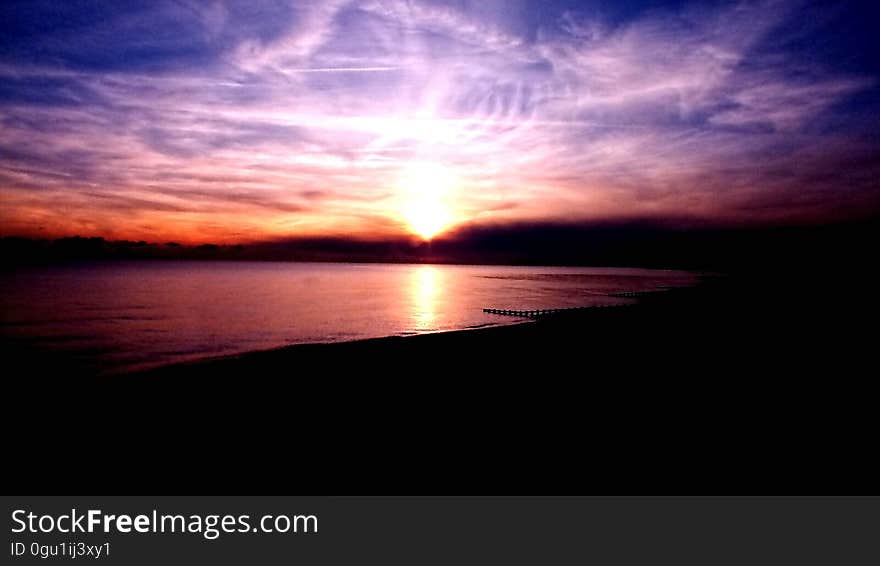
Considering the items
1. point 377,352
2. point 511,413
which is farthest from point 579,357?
point 377,352

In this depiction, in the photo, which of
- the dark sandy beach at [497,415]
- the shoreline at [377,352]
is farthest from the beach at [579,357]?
the dark sandy beach at [497,415]

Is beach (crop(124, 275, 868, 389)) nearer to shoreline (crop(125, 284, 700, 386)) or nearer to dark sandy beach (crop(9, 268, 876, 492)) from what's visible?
shoreline (crop(125, 284, 700, 386))

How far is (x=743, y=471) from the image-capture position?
9414mm

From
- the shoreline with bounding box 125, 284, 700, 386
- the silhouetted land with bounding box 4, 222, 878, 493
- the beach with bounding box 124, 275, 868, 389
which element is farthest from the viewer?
the shoreline with bounding box 125, 284, 700, 386

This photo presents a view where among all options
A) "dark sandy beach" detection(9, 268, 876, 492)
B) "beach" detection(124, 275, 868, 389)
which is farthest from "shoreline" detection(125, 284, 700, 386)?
"dark sandy beach" detection(9, 268, 876, 492)

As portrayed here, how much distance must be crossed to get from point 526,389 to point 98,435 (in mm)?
13383

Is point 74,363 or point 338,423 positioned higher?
point 338,423

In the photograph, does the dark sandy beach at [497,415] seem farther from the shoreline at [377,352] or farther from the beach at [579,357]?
the shoreline at [377,352]

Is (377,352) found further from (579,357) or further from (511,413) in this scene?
(511,413)

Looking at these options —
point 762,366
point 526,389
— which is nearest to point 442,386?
point 526,389

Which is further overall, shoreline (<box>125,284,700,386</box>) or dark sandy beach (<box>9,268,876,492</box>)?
shoreline (<box>125,284,700,386</box>)

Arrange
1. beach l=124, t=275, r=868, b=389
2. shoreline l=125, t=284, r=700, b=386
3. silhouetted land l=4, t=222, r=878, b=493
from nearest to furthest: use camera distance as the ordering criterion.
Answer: silhouetted land l=4, t=222, r=878, b=493 → beach l=124, t=275, r=868, b=389 → shoreline l=125, t=284, r=700, b=386
